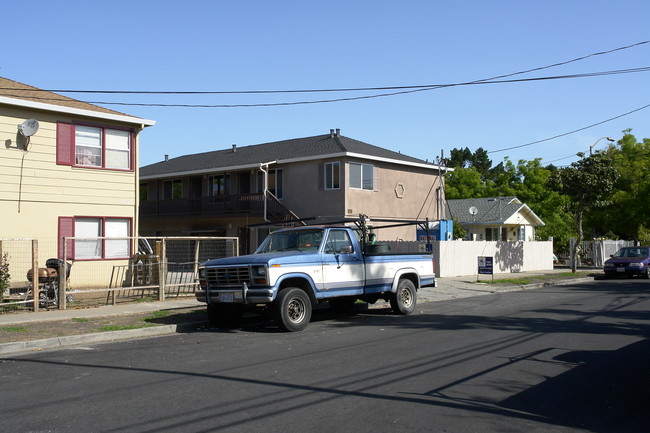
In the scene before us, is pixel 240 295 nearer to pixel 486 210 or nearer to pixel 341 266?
pixel 341 266

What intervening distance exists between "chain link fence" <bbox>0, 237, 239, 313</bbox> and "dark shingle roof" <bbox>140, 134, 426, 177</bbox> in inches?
470

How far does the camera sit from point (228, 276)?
1180 centimetres

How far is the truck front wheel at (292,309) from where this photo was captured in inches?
446

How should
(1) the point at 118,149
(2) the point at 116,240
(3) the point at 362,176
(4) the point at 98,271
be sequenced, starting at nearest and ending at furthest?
1. (4) the point at 98,271
2. (2) the point at 116,240
3. (1) the point at 118,149
4. (3) the point at 362,176

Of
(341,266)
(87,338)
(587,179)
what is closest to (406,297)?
(341,266)

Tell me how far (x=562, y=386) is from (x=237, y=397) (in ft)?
12.5

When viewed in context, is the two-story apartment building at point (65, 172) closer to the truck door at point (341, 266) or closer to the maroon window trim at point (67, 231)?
the maroon window trim at point (67, 231)

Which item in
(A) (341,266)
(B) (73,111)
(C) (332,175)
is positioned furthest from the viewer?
(C) (332,175)

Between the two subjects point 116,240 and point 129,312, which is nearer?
point 129,312

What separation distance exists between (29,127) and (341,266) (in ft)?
32.9

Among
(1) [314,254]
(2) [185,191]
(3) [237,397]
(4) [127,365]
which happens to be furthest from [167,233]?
(3) [237,397]

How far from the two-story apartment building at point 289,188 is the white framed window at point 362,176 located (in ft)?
0.16

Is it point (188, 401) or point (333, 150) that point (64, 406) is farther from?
point (333, 150)

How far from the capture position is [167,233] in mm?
37000
